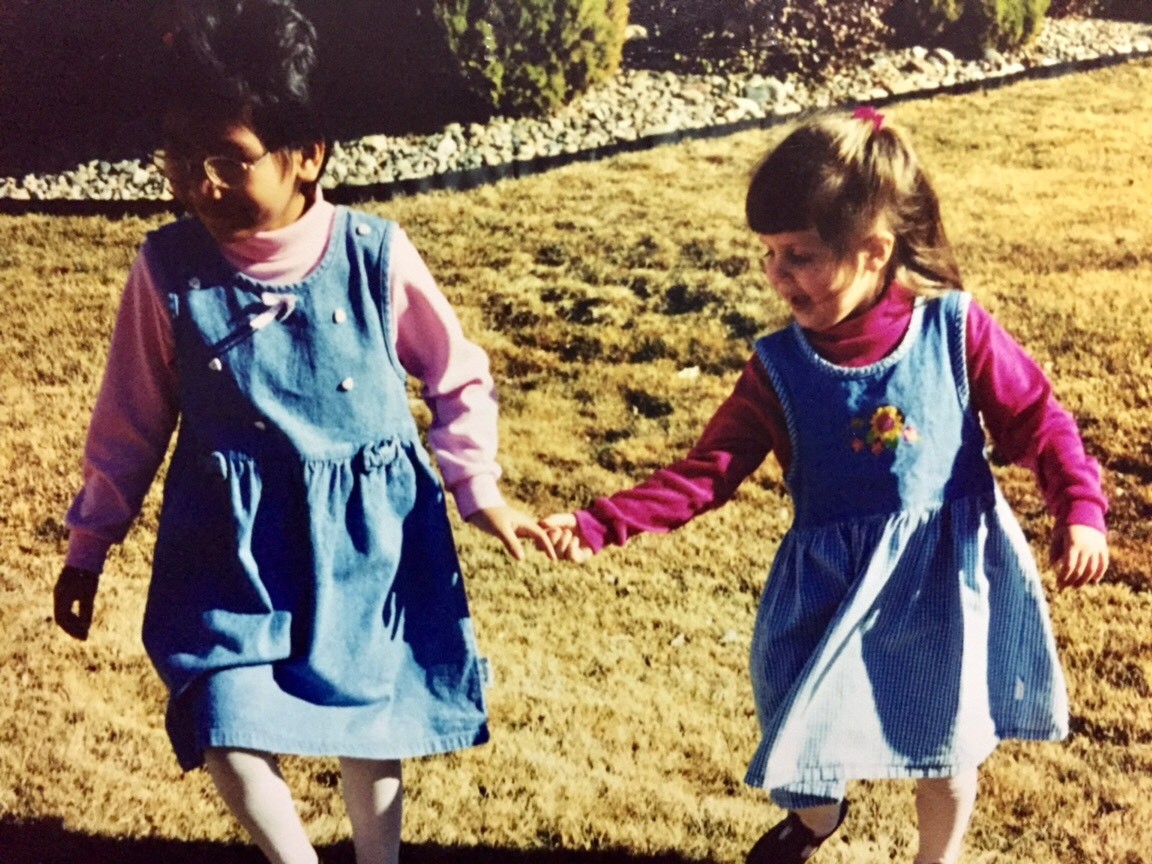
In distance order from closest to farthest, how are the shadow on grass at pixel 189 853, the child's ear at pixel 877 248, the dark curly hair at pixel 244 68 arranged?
the dark curly hair at pixel 244 68, the child's ear at pixel 877 248, the shadow on grass at pixel 189 853

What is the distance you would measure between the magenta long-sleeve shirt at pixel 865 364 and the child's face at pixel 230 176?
60 cm

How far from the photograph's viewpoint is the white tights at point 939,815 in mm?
1674

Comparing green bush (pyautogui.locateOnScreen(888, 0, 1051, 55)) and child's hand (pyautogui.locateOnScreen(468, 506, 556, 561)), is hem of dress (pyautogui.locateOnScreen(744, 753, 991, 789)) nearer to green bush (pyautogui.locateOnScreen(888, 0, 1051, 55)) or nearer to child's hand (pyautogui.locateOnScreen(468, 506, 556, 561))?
child's hand (pyautogui.locateOnScreen(468, 506, 556, 561))

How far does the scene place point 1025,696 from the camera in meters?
1.60

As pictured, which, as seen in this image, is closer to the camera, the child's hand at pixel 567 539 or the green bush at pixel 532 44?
the child's hand at pixel 567 539

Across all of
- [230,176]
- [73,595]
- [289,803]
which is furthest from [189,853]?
[230,176]

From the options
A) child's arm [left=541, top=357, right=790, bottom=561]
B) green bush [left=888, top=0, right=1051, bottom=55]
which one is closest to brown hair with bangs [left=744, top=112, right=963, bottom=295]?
child's arm [left=541, top=357, right=790, bottom=561]

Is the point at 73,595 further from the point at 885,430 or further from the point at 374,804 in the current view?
the point at 885,430

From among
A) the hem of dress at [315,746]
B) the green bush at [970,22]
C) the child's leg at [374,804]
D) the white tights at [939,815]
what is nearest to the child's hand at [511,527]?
the hem of dress at [315,746]

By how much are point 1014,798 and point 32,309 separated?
7.38ft

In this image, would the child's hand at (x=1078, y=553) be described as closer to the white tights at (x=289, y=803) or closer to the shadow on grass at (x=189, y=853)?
the shadow on grass at (x=189, y=853)

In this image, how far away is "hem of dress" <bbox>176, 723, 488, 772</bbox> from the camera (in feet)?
4.79

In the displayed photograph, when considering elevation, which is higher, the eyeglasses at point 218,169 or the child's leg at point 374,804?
the eyeglasses at point 218,169

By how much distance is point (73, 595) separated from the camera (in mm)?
1622
